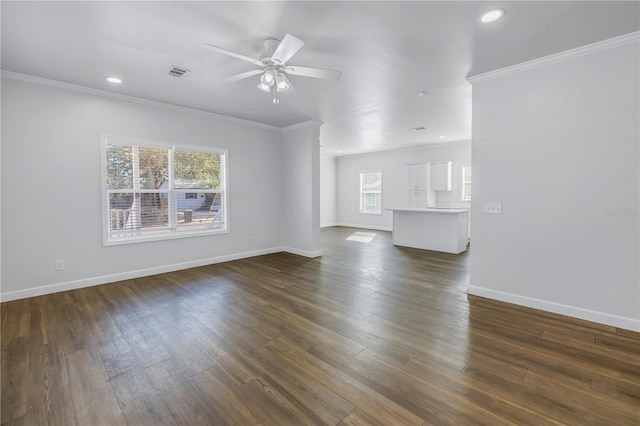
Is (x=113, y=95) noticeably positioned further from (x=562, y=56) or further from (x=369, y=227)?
(x=369, y=227)

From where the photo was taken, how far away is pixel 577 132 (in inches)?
114

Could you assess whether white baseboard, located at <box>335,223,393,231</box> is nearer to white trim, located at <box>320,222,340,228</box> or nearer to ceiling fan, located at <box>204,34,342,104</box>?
white trim, located at <box>320,222,340,228</box>

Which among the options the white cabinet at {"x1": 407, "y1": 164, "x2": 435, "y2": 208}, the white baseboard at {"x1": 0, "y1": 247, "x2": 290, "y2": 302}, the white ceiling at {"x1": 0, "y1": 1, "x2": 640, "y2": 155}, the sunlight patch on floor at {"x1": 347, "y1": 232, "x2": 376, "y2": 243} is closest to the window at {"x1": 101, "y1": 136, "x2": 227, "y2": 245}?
the white baseboard at {"x1": 0, "y1": 247, "x2": 290, "y2": 302}

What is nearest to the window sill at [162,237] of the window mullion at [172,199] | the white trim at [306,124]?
the window mullion at [172,199]

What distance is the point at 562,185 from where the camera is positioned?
2.99 meters

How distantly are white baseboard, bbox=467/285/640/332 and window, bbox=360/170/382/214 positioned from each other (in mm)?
6545

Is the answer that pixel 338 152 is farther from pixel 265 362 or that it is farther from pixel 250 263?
pixel 265 362

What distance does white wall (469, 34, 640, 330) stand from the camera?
2684 mm

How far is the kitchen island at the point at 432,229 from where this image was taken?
20.2ft

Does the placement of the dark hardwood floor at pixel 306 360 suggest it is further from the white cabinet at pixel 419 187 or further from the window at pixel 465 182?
the white cabinet at pixel 419 187

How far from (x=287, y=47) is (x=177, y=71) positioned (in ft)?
5.64

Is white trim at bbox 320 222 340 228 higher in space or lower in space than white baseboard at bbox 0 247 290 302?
higher

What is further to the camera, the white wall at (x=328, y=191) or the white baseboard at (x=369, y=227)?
the white wall at (x=328, y=191)

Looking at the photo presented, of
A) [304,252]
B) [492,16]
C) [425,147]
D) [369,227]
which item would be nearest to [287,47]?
[492,16]
